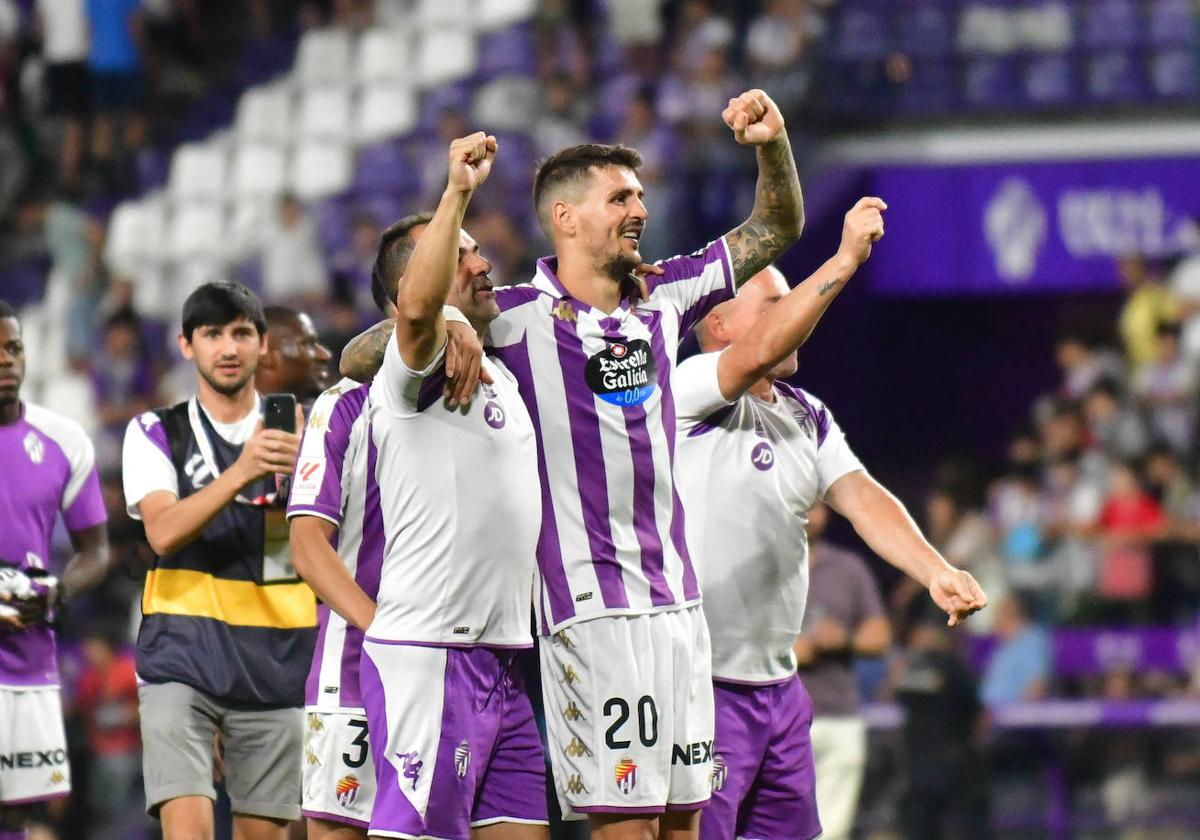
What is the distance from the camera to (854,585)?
30.0 feet

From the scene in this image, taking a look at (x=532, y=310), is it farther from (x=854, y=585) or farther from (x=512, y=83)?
(x=512, y=83)

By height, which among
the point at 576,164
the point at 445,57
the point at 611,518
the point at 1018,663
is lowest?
the point at 1018,663

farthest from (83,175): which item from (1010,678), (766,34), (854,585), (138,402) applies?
(854,585)

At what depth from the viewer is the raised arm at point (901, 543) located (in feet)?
18.9

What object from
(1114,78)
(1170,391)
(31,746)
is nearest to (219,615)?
(31,746)

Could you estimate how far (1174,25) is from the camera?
55.3ft

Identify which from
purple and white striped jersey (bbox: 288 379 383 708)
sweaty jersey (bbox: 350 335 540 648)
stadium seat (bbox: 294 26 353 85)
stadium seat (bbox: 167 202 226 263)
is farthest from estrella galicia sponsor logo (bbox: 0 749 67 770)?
stadium seat (bbox: 294 26 353 85)

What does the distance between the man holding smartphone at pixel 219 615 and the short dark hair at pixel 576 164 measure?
1277 millimetres

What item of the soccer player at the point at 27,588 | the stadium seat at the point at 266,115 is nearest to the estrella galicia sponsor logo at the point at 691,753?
the soccer player at the point at 27,588

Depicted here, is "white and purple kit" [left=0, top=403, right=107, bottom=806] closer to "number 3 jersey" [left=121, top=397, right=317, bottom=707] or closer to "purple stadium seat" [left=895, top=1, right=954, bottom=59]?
"number 3 jersey" [left=121, top=397, right=317, bottom=707]

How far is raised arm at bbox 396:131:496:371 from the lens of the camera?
204 inches

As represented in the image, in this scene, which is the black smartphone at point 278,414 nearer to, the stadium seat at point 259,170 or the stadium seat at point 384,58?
the stadium seat at point 259,170

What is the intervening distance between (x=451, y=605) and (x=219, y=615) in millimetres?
1502

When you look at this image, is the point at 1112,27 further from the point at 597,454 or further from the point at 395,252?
the point at 597,454
